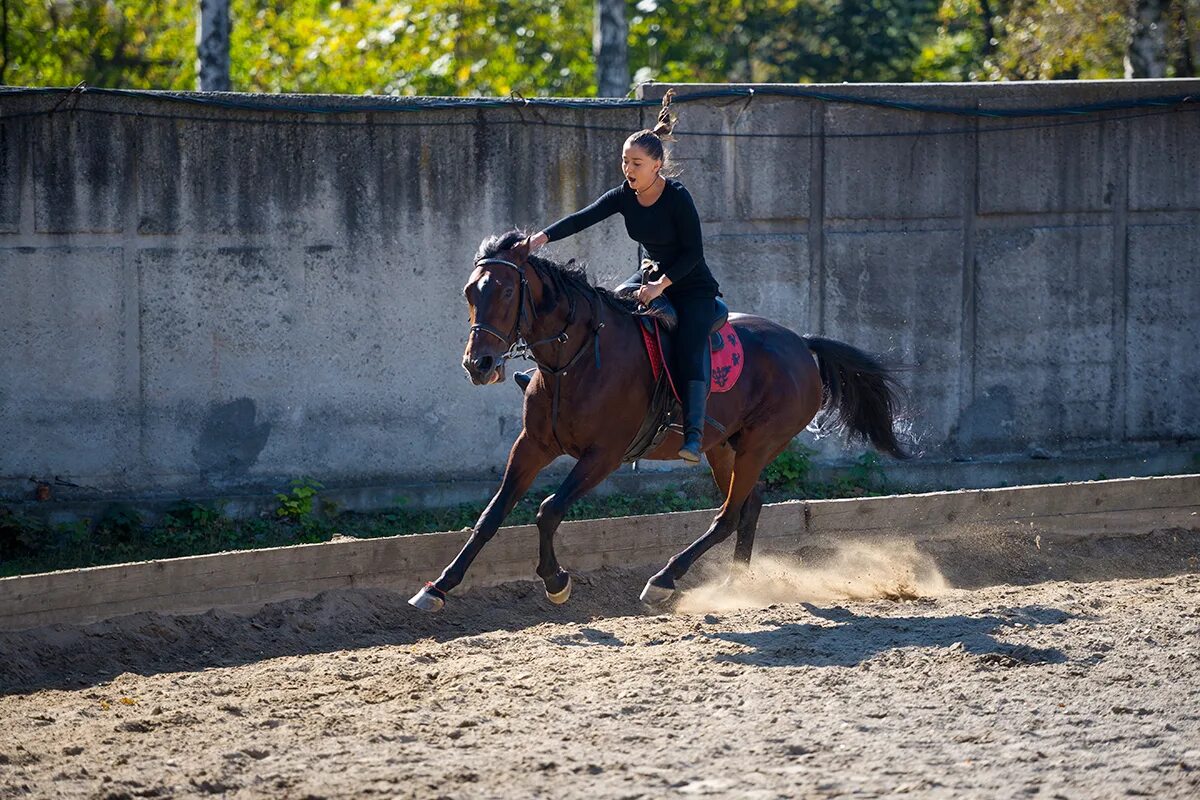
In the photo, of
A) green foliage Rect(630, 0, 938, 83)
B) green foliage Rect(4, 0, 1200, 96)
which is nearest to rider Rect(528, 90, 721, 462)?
green foliage Rect(4, 0, 1200, 96)

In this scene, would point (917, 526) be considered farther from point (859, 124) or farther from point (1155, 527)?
point (859, 124)

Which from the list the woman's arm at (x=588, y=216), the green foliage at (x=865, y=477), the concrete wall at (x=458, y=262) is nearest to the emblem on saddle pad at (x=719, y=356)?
the woman's arm at (x=588, y=216)

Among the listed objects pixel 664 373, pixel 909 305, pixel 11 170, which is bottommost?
pixel 664 373

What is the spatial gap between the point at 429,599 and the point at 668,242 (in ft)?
7.54

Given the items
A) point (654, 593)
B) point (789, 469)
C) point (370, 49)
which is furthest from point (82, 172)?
point (370, 49)

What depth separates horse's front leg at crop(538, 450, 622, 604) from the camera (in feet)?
25.0

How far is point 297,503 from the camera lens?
10.2 metres

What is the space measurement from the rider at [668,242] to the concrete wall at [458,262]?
2975 millimetres

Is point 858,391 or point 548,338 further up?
point 548,338

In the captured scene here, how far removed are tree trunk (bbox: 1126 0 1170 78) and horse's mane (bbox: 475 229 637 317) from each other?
33.0 feet

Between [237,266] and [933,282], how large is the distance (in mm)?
5555

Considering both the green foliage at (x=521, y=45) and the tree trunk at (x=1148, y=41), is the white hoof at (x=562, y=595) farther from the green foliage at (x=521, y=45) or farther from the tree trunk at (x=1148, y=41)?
the green foliage at (x=521, y=45)

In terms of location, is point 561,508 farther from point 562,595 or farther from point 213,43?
point 213,43

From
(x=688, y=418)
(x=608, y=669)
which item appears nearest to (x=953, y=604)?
(x=688, y=418)
